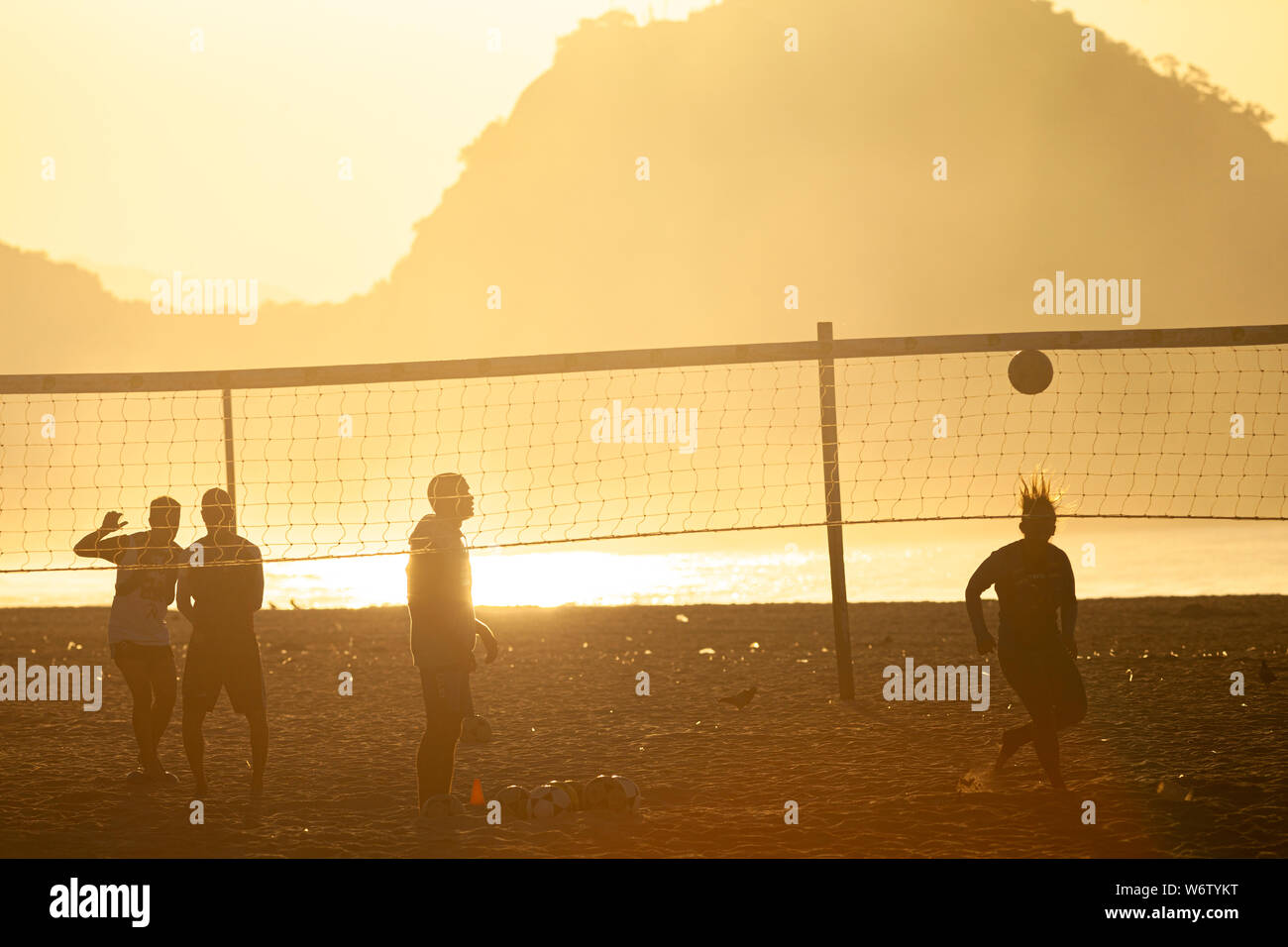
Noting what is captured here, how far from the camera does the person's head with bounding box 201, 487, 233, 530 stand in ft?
24.7

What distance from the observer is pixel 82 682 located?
46.4 feet

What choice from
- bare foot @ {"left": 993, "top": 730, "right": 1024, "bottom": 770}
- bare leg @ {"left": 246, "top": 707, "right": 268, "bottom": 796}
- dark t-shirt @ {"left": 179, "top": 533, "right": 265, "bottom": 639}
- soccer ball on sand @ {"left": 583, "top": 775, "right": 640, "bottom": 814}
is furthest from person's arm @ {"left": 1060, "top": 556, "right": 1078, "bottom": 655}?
bare leg @ {"left": 246, "top": 707, "right": 268, "bottom": 796}

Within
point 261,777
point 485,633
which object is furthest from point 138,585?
point 485,633

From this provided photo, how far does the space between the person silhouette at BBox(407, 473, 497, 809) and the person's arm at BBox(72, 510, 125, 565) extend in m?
2.41

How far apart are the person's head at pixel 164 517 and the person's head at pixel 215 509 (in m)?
Result: 0.33

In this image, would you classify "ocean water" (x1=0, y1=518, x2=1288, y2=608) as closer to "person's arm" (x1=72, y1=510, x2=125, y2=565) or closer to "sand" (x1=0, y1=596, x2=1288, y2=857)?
"sand" (x1=0, y1=596, x2=1288, y2=857)

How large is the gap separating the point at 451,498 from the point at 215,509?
1.77 m

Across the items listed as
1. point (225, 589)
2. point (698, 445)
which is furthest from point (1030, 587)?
point (698, 445)

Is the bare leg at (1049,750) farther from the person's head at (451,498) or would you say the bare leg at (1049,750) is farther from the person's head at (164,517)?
the person's head at (164,517)

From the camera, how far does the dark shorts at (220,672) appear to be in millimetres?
7434

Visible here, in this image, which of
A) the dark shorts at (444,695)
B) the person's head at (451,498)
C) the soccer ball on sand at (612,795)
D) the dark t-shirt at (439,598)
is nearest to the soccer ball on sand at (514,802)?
the soccer ball on sand at (612,795)

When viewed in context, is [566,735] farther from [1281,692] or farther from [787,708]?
[1281,692]

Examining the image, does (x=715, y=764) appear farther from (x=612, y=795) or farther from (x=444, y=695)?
(x=444, y=695)

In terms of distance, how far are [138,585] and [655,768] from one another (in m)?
3.82
